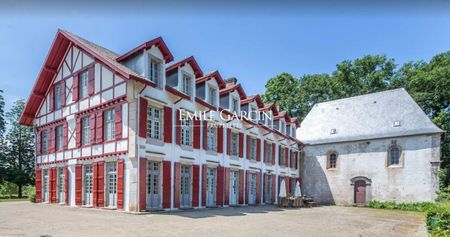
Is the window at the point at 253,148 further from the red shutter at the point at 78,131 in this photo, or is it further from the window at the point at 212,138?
the red shutter at the point at 78,131

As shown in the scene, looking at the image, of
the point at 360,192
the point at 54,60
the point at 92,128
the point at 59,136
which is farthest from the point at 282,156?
the point at 54,60

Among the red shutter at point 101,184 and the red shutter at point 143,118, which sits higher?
the red shutter at point 143,118

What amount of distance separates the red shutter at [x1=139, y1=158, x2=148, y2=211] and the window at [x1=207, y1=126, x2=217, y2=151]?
527 centimetres

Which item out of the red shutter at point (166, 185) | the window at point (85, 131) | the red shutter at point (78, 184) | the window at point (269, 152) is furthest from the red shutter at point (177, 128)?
the window at point (269, 152)

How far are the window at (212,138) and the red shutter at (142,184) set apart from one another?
527 cm

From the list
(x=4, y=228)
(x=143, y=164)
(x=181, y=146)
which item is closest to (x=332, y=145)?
(x=181, y=146)

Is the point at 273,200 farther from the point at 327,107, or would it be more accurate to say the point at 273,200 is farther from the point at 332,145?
the point at 327,107

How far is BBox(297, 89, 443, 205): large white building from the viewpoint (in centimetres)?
2409

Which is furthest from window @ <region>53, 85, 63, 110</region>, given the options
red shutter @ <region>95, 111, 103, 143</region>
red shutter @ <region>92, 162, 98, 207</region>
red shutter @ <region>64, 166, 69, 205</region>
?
red shutter @ <region>92, 162, 98, 207</region>

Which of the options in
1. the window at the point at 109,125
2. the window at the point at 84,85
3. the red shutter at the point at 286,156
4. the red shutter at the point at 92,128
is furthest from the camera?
the red shutter at the point at 286,156

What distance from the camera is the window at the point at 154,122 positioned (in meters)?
15.1

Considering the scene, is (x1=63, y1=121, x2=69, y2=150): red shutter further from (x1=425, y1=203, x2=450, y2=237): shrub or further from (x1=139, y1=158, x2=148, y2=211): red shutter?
(x1=425, y1=203, x2=450, y2=237): shrub

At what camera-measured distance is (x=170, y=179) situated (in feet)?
50.9

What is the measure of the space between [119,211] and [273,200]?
45.5ft
